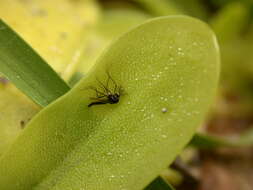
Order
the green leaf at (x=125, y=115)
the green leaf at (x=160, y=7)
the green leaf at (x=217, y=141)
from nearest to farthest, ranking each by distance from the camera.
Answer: the green leaf at (x=125, y=115), the green leaf at (x=217, y=141), the green leaf at (x=160, y=7)

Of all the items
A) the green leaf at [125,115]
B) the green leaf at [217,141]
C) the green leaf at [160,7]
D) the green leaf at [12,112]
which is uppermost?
the green leaf at [12,112]

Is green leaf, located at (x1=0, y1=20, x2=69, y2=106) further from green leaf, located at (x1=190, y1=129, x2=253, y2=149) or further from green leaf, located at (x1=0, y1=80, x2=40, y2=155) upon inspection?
green leaf, located at (x1=190, y1=129, x2=253, y2=149)

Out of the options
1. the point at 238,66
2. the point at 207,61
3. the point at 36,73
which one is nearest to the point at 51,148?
the point at 36,73

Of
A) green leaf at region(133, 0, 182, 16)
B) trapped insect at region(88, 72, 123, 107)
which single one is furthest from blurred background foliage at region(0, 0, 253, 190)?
trapped insect at region(88, 72, 123, 107)

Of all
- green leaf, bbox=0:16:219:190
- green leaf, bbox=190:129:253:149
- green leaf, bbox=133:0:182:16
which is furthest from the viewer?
green leaf, bbox=133:0:182:16

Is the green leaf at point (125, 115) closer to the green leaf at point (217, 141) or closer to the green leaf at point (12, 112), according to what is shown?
the green leaf at point (12, 112)

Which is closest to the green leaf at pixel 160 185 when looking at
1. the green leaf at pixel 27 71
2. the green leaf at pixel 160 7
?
the green leaf at pixel 27 71

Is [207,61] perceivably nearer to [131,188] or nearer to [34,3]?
[131,188]

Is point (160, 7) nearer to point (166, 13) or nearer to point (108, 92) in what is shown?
point (166, 13)
